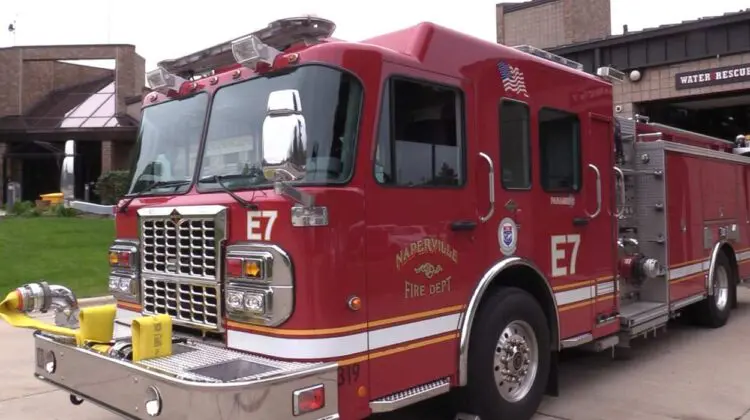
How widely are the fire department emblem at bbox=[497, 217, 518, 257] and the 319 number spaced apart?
1443mm

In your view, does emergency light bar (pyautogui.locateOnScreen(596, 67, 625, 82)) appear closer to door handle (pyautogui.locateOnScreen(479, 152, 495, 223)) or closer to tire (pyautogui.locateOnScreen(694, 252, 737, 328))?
door handle (pyautogui.locateOnScreen(479, 152, 495, 223))

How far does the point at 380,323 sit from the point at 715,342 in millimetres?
→ 5496

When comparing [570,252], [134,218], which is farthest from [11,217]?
[570,252]

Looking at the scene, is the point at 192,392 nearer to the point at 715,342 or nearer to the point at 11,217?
the point at 715,342

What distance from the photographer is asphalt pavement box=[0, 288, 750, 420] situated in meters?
5.08

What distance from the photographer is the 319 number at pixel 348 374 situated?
3498 mm

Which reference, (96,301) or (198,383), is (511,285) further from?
(96,301)

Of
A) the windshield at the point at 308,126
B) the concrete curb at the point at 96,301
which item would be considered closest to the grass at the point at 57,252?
the concrete curb at the point at 96,301

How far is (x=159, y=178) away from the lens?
15.0 ft

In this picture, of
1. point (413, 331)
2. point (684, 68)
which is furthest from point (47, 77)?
point (413, 331)

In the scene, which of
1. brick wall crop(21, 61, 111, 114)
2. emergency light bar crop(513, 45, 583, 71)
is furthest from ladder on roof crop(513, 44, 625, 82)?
brick wall crop(21, 61, 111, 114)

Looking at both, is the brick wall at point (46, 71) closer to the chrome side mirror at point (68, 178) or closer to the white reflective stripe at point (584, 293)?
the chrome side mirror at point (68, 178)

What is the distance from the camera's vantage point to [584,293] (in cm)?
531

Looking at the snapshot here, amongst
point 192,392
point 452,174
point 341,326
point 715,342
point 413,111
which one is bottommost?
point 715,342
